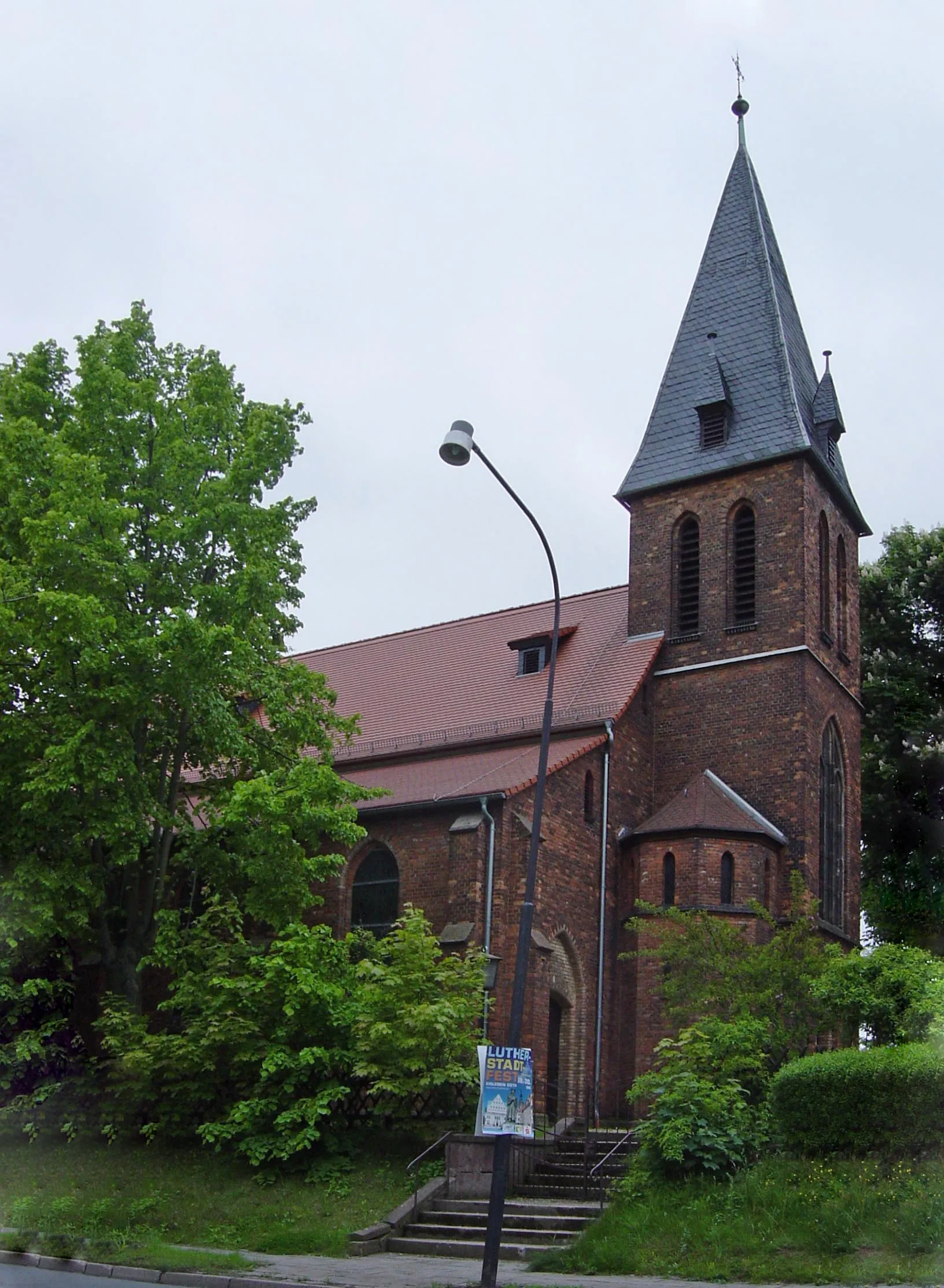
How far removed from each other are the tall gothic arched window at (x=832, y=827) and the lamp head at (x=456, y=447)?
15433mm

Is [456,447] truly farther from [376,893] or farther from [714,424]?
[714,424]

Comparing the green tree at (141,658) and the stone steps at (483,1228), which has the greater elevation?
the green tree at (141,658)

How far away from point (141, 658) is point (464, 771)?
8119mm

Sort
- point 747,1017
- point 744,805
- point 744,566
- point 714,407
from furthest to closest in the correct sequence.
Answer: point 714,407, point 744,566, point 744,805, point 747,1017

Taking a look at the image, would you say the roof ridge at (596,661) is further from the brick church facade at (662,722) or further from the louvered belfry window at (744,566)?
the louvered belfry window at (744,566)

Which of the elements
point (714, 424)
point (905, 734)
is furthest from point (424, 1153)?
point (905, 734)

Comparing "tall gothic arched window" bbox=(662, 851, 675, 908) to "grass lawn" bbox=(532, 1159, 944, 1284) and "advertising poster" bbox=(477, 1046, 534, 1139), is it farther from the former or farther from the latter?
"advertising poster" bbox=(477, 1046, 534, 1139)

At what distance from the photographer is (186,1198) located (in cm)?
1848

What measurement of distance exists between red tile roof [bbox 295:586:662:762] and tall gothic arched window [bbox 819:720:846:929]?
399 cm

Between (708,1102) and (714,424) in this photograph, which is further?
(714,424)

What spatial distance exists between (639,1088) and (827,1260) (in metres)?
5.09

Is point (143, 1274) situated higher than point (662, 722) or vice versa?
point (662, 722)

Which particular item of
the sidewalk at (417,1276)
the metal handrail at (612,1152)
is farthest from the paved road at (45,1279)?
→ the metal handrail at (612,1152)

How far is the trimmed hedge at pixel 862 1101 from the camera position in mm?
13781
